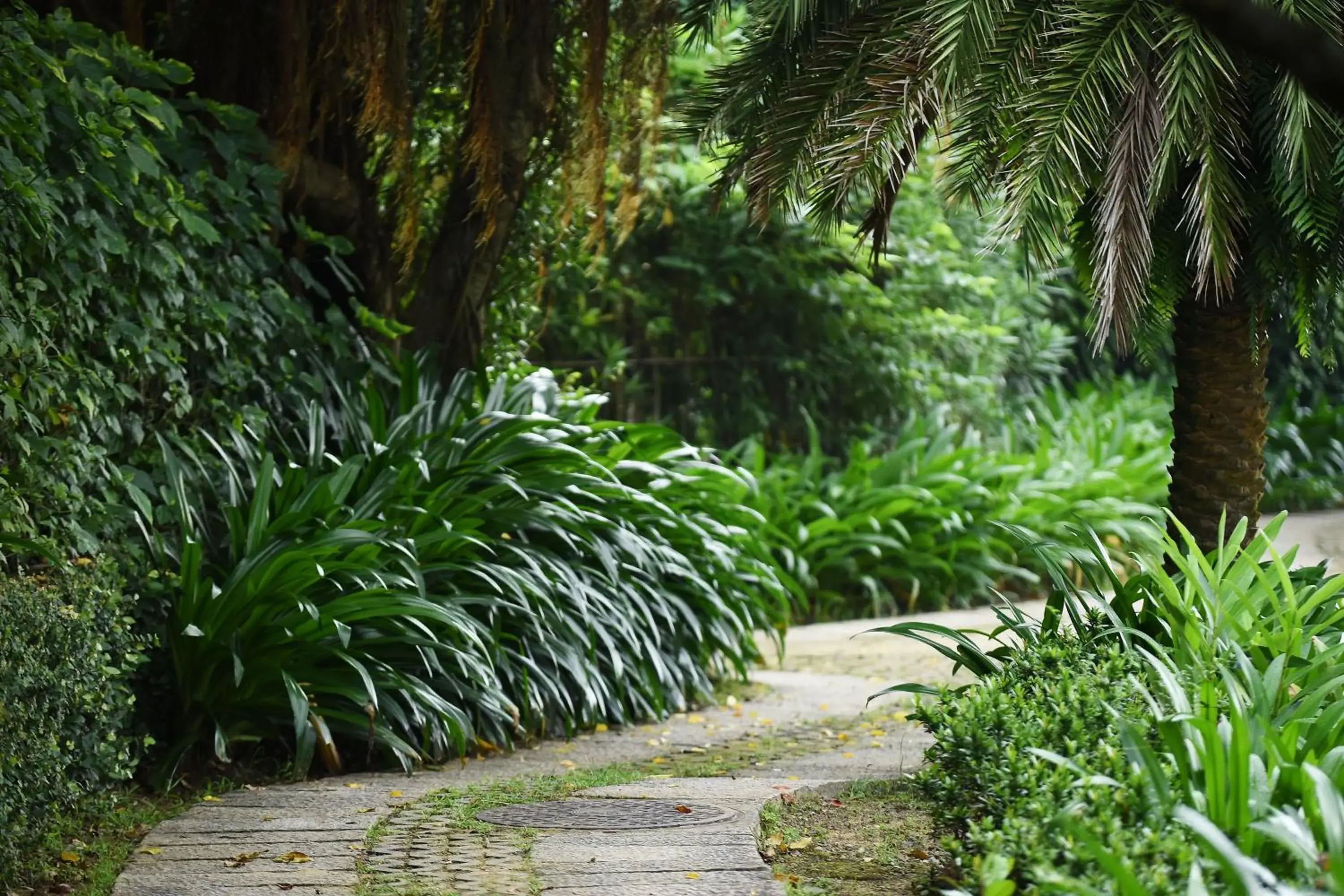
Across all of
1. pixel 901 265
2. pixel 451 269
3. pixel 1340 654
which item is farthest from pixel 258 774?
pixel 901 265

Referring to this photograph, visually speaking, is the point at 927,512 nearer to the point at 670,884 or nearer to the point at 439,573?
the point at 439,573

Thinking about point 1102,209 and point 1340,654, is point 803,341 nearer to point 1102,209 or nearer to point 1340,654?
point 1102,209

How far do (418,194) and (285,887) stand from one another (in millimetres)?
3832

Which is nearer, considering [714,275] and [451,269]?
[451,269]

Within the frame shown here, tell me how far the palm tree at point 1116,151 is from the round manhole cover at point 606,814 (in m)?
→ 1.86

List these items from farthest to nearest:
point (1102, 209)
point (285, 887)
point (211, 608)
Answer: point (211, 608), point (1102, 209), point (285, 887)

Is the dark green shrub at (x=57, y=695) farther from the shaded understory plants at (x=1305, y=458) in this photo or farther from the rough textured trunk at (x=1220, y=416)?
the shaded understory plants at (x=1305, y=458)

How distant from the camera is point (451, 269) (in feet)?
21.4

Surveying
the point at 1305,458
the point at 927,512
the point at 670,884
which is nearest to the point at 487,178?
the point at 670,884

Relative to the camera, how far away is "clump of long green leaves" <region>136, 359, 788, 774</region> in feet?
15.5

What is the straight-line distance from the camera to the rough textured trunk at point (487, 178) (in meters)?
5.73

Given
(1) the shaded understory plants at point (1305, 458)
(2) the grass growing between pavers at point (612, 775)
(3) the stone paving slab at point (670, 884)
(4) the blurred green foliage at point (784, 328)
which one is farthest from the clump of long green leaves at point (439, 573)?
(1) the shaded understory plants at point (1305, 458)

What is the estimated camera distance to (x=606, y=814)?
156 inches

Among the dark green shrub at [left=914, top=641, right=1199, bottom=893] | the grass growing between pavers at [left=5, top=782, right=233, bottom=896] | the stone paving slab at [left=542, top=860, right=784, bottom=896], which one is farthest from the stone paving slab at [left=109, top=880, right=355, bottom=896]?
the dark green shrub at [left=914, top=641, right=1199, bottom=893]
